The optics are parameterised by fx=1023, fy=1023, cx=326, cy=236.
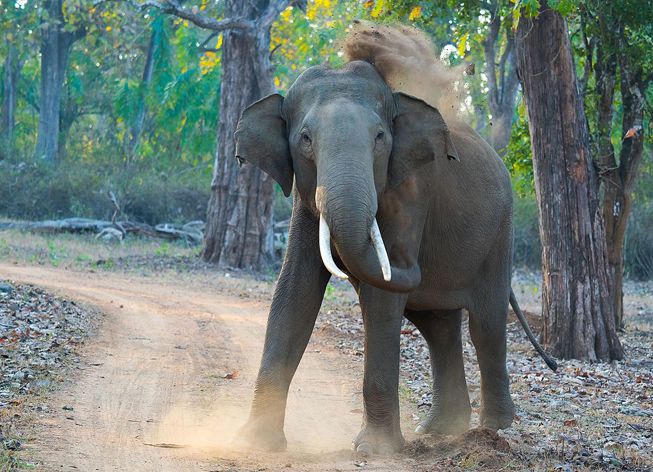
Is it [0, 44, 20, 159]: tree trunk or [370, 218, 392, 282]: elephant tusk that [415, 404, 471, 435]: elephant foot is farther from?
[0, 44, 20, 159]: tree trunk

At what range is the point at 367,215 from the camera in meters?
5.82

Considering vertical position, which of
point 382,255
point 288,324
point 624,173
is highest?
point 624,173

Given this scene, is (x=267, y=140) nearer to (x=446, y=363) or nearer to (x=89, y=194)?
(x=446, y=363)

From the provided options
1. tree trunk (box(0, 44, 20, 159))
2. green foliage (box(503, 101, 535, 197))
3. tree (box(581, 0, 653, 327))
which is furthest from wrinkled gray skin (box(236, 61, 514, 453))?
tree trunk (box(0, 44, 20, 159))

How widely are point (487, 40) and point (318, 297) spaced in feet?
58.8

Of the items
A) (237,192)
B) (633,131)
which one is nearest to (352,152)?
(633,131)

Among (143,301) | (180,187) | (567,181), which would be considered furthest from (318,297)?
(180,187)

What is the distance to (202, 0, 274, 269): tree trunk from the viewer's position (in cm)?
2178

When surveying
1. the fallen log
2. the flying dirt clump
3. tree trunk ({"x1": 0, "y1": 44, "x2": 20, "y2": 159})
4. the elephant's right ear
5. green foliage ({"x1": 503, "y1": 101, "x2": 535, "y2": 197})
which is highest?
tree trunk ({"x1": 0, "y1": 44, "x2": 20, "y2": 159})

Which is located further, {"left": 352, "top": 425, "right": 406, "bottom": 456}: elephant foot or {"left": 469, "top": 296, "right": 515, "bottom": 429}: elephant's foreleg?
{"left": 469, "top": 296, "right": 515, "bottom": 429}: elephant's foreleg

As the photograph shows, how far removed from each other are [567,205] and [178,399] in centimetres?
562

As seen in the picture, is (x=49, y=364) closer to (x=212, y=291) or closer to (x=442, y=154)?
(x=442, y=154)

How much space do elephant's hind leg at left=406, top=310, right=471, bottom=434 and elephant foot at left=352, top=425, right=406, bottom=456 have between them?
1.46m

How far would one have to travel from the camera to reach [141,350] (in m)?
10.6
